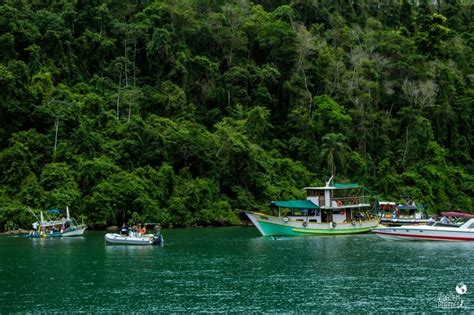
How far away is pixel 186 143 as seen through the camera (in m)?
79.6

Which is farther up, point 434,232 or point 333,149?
point 333,149

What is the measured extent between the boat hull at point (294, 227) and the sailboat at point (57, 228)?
16420 mm

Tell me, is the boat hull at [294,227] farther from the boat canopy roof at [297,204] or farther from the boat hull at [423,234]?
the boat hull at [423,234]

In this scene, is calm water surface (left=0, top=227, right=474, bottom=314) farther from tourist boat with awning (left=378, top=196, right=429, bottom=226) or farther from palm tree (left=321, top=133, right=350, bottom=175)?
palm tree (left=321, top=133, right=350, bottom=175)

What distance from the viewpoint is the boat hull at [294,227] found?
6369 cm

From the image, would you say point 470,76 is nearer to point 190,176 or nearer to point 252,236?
point 190,176

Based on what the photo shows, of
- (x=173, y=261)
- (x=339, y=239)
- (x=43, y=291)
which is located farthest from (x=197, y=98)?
(x=43, y=291)

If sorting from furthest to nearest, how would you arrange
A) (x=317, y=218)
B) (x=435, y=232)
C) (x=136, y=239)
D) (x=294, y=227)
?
(x=317, y=218) → (x=294, y=227) → (x=435, y=232) → (x=136, y=239)

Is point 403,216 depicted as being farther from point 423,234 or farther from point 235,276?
point 235,276

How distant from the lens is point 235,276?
39094 mm

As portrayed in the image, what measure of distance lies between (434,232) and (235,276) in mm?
24916

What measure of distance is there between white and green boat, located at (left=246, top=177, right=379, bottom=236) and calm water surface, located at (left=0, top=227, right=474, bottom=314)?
5.60 m

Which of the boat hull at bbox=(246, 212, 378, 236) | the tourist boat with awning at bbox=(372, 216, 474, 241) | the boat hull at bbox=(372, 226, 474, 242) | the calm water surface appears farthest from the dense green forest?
the tourist boat with awning at bbox=(372, 216, 474, 241)

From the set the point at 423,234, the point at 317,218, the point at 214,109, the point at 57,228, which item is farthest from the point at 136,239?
the point at 214,109
